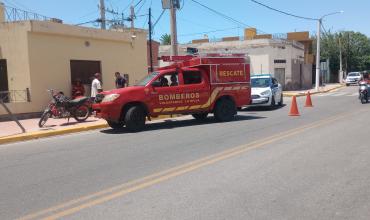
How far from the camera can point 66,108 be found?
15.3 m

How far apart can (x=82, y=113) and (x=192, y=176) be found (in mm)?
9885

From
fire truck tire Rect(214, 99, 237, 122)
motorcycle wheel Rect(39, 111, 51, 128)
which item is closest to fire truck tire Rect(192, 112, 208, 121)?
fire truck tire Rect(214, 99, 237, 122)

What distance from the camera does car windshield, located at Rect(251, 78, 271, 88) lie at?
21212mm

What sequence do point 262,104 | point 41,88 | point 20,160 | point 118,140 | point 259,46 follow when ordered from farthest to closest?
1. point 259,46
2. point 262,104
3. point 41,88
4. point 118,140
5. point 20,160

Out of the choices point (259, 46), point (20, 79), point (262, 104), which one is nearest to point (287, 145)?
point (262, 104)

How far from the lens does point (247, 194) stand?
596 cm

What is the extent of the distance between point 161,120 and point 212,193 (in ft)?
35.2

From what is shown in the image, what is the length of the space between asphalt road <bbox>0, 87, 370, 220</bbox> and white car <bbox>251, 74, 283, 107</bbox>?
25.2 feet

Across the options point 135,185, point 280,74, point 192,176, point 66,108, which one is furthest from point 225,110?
point 280,74

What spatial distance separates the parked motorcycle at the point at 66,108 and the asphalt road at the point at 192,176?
8.33ft

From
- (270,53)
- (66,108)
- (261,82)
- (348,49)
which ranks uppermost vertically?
(348,49)

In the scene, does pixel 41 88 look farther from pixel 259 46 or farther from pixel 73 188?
pixel 259 46

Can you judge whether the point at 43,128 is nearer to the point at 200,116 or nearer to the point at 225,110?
the point at 200,116

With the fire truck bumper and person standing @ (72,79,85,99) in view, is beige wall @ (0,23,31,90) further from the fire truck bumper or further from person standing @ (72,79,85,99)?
the fire truck bumper
